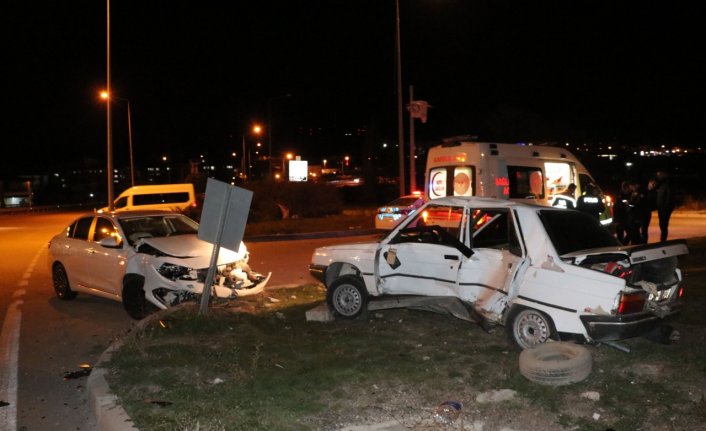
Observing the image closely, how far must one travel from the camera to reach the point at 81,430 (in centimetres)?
508

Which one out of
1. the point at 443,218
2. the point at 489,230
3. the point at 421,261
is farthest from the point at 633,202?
the point at 421,261

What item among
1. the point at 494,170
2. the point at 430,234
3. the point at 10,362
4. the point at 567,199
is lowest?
the point at 10,362

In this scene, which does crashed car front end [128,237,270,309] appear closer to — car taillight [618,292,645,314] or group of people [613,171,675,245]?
car taillight [618,292,645,314]

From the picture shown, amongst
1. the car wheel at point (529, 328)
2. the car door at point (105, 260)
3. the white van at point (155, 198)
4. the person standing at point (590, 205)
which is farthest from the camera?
the white van at point (155, 198)

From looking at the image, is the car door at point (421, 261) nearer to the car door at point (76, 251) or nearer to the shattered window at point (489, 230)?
the shattered window at point (489, 230)

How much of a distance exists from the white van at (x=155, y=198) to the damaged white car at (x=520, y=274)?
58.9 ft

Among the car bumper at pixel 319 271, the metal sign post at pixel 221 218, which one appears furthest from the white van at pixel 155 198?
the metal sign post at pixel 221 218

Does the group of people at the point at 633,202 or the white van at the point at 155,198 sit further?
the white van at the point at 155,198

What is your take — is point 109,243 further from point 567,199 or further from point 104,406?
point 567,199

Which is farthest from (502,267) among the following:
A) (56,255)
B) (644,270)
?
(56,255)

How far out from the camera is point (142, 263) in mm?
8750

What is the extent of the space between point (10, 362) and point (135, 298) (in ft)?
6.79

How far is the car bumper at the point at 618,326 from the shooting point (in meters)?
5.72

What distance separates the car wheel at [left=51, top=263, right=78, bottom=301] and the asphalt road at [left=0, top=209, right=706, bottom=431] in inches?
5.7
